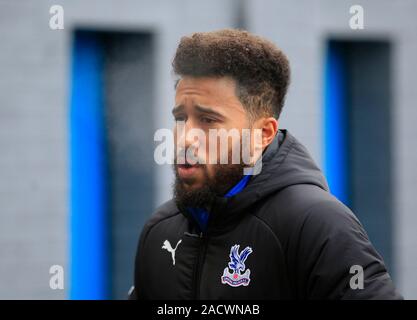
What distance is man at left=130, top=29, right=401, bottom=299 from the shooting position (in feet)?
7.48

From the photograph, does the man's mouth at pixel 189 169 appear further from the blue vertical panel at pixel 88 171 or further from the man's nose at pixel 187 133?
the blue vertical panel at pixel 88 171

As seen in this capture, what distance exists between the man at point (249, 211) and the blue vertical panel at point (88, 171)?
10.2 feet

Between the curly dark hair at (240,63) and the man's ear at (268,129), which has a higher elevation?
the curly dark hair at (240,63)

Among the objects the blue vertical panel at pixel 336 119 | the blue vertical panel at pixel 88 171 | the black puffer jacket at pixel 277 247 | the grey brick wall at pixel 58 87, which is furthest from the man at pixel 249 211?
the blue vertical panel at pixel 336 119

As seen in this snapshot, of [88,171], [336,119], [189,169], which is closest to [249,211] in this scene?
[189,169]

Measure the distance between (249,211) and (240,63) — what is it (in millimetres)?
523

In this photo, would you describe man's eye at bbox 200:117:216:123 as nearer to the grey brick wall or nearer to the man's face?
the man's face

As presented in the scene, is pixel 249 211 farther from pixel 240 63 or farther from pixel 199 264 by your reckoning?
pixel 240 63

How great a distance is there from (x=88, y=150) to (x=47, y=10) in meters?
1.12

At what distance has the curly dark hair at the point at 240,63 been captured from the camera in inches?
101

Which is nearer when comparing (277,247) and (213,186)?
(277,247)

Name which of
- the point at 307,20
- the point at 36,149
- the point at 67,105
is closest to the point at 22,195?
the point at 36,149

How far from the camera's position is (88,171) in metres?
5.87

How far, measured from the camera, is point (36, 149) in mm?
5551
